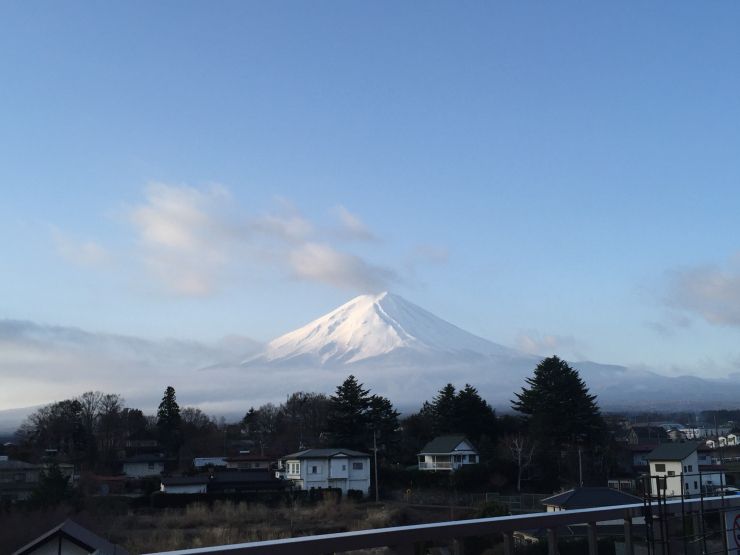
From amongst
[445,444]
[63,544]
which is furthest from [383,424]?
[63,544]

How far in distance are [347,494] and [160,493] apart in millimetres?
9689

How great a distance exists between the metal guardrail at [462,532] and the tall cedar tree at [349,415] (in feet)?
141

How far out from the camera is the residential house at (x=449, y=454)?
137 ft

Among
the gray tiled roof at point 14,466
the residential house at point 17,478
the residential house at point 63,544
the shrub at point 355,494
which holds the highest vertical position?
the residential house at point 63,544

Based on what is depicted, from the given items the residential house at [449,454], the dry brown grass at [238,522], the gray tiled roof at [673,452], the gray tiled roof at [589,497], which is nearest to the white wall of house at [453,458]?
the residential house at [449,454]

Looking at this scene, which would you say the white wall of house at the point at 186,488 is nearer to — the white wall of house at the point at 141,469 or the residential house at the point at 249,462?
the residential house at the point at 249,462

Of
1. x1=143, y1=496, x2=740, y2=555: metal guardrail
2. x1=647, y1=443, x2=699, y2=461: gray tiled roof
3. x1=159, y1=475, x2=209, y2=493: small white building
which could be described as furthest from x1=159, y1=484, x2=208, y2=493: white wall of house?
x1=143, y1=496, x2=740, y2=555: metal guardrail

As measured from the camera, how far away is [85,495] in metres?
31.5

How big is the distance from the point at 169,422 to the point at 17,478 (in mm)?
25702

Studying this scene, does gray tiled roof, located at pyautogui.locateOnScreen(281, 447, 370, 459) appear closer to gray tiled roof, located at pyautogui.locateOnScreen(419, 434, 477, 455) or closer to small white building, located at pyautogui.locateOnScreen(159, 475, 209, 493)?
gray tiled roof, located at pyautogui.locateOnScreen(419, 434, 477, 455)

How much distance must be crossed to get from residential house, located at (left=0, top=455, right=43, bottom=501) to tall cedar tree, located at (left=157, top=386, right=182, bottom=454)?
73.9 ft

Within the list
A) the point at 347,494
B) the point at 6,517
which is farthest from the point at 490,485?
the point at 6,517

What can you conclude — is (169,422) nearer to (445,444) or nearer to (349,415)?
(349,415)

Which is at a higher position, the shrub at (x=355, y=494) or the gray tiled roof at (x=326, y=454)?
the gray tiled roof at (x=326, y=454)
